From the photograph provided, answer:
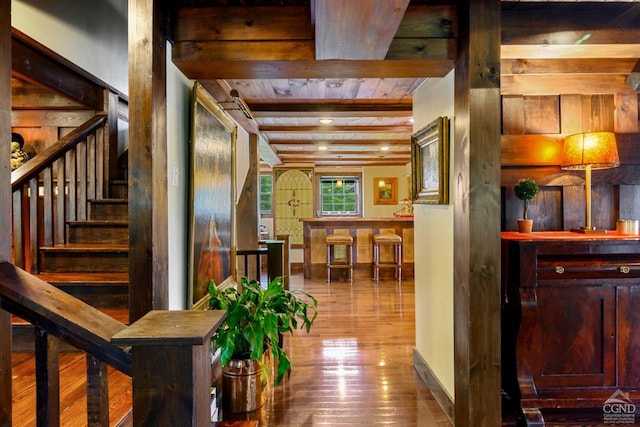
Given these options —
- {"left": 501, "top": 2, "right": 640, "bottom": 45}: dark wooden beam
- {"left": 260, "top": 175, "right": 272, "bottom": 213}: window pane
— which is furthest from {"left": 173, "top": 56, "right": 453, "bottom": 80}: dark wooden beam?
{"left": 260, "top": 175, "right": 272, "bottom": 213}: window pane

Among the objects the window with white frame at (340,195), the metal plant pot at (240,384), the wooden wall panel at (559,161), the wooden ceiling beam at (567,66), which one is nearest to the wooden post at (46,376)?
the metal plant pot at (240,384)

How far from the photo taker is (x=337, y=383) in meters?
2.63

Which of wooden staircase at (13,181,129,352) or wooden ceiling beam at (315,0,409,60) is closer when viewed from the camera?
wooden ceiling beam at (315,0,409,60)

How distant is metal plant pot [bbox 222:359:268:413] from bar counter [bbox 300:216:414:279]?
3.91 metres

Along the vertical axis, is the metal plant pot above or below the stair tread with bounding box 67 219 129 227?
below

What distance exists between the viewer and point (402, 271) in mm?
6234

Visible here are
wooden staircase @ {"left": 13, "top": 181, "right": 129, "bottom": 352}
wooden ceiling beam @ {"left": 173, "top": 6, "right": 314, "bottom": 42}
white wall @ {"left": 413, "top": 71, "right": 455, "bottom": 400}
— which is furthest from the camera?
wooden staircase @ {"left": 13, "top": 181, "right": 129, "bottom": 352}

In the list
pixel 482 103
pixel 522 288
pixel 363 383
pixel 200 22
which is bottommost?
pixel 363 383

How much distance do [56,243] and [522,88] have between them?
3.78 metres

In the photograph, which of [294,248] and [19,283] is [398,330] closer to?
[19,283]

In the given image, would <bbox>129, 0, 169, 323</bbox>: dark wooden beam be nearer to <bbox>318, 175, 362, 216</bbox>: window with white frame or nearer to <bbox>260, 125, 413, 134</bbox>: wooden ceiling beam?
<bbox>260, 125, 413, 134</bbox>: wooden ceiling beam

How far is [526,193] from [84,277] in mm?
3115

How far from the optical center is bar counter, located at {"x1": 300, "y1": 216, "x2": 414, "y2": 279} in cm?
620

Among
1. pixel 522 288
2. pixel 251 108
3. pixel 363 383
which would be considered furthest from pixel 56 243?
pixel 522 288
